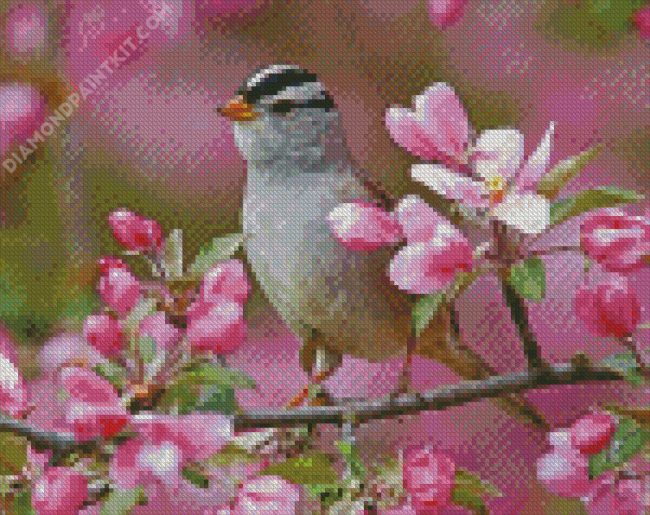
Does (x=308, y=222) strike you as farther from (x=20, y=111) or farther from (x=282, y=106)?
(x=20, y=111)

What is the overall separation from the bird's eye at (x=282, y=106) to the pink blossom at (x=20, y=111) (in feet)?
0.59

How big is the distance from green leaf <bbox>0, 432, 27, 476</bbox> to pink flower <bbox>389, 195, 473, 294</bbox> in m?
0.16

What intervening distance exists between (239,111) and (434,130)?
102mm

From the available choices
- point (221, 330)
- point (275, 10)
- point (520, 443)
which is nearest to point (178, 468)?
point (221, 330)

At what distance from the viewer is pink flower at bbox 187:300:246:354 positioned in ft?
1.32

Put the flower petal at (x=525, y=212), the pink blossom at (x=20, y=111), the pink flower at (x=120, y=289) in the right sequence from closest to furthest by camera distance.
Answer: the flower petal at (x=525, y=212) < the pink flower at (x=120, y=289) < the pink blossom at (x=20, y=111)

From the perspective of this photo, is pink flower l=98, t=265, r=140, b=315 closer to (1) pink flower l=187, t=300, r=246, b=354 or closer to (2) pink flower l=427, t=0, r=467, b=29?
(1) pink flower l=187, t=300, r=246, b=354

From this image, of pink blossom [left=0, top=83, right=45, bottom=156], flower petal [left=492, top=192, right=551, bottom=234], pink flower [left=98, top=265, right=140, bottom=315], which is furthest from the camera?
pink blossom [left=0, top=83, right=45, bottom=156]

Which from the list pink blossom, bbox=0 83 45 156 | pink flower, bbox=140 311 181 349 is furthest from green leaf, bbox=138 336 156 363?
pink blossom, bbox=0 83 45 156

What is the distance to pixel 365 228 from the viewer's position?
1.27 feet

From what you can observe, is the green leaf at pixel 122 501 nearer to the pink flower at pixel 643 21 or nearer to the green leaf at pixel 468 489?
the green leaf at pixel 468 489

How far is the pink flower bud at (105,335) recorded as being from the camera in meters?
0.44

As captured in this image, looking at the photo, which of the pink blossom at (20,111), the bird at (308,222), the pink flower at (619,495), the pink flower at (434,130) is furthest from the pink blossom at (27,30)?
the pink flower at (619,495)

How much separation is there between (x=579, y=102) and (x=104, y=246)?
24cm
